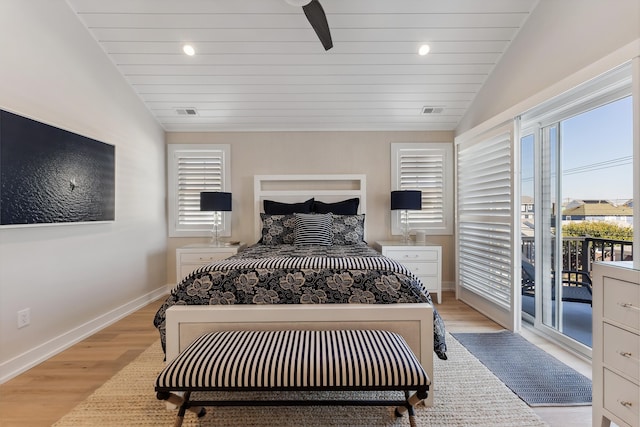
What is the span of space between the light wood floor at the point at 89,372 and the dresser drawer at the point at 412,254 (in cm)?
67

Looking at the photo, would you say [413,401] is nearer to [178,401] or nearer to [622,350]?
[622,350]

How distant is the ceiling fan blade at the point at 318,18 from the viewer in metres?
1.99

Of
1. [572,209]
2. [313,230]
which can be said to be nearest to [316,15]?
[313,230]

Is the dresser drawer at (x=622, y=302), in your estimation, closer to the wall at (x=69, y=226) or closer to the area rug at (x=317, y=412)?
the area rug at (x=317, y=412)

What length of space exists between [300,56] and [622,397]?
3.21 meters

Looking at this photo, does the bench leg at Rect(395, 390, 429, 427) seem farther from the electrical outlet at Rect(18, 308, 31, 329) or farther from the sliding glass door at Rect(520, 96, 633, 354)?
the electrical outlet at Rect(18, 308, 31, 329)

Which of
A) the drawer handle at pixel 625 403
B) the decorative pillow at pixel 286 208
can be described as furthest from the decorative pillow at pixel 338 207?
the drawer handle at pixel 625 403

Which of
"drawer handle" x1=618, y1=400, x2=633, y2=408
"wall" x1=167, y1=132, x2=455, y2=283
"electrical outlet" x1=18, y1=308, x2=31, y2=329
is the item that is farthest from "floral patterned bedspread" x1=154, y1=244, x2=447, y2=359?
"wall" x1=167, y1=132, x2=455, y2=283

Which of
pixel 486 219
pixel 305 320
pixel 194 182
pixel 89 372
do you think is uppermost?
pixel 194 182

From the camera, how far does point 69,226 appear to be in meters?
2.55

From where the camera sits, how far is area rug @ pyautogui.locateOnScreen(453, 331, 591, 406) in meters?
1.83

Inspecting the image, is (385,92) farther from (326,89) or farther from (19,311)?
(19,311)

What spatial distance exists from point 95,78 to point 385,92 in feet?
9.25

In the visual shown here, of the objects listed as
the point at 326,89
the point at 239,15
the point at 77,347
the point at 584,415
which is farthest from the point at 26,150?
the point at 584,415
